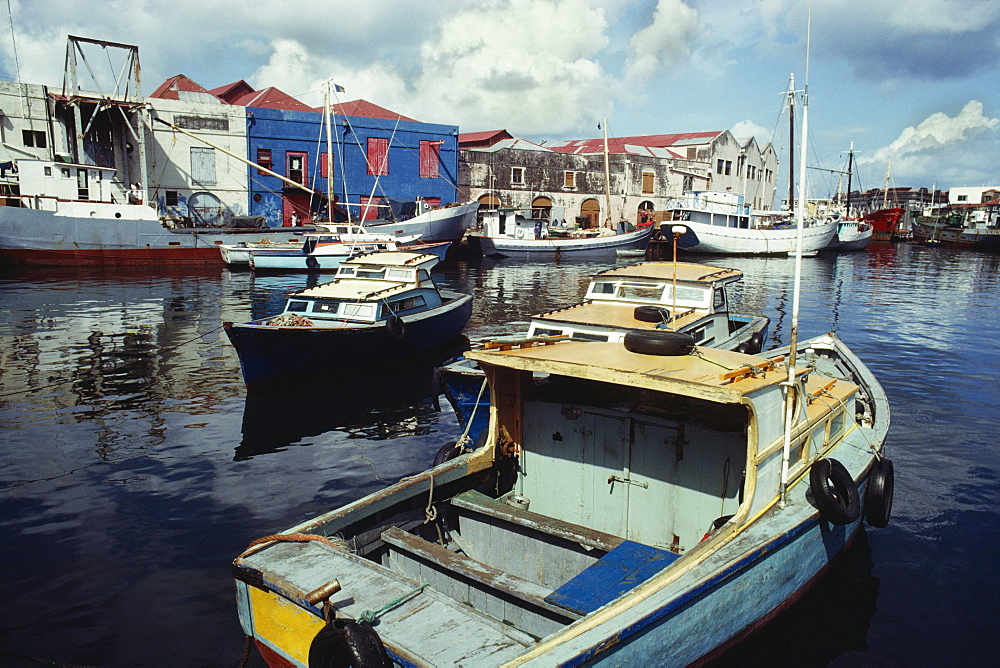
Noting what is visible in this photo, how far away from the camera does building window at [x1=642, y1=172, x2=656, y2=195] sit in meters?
64.4

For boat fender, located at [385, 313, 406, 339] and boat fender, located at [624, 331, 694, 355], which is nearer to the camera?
boat fender, located at [624, 331, 694, 355]

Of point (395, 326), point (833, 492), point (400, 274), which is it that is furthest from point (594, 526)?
point (400, 274)

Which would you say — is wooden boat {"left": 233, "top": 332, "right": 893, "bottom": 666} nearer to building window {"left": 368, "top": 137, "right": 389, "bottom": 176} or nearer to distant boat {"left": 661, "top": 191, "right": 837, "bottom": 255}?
building window {"left": 368, "top": 137, "right": 389, "bottom": 176}

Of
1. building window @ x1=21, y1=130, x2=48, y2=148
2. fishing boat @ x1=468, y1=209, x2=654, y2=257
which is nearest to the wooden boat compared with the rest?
fishing boat @ x1=468, y1=209, x2=654, y2=257

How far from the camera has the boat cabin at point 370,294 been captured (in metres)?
16.2

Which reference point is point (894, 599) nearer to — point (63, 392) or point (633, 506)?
point (633, 506)

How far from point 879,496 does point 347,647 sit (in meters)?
6.21

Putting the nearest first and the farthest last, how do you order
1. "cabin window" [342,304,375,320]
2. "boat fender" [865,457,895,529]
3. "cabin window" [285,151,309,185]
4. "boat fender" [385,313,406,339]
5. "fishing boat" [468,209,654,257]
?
"boat fender" [865,457,895,529]
"boat fender" [385,313,406,339]
"cabin window" [342,304,375,320]
"cabin window" [285,151,309,185]
"fishing boat" [468,209,654,257]

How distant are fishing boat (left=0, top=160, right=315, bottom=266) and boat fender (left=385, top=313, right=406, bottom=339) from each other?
82.9 feet

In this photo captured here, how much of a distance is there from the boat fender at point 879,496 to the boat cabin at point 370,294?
11.4 metres

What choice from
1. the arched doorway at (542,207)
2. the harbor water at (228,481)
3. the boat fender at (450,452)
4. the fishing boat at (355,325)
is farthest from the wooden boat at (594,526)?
the arched doorway at (542,207)

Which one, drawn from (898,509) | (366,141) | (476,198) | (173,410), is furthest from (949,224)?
(173,410)

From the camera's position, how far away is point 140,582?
7.35m

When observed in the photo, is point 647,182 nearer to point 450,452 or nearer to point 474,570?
point 450,452
